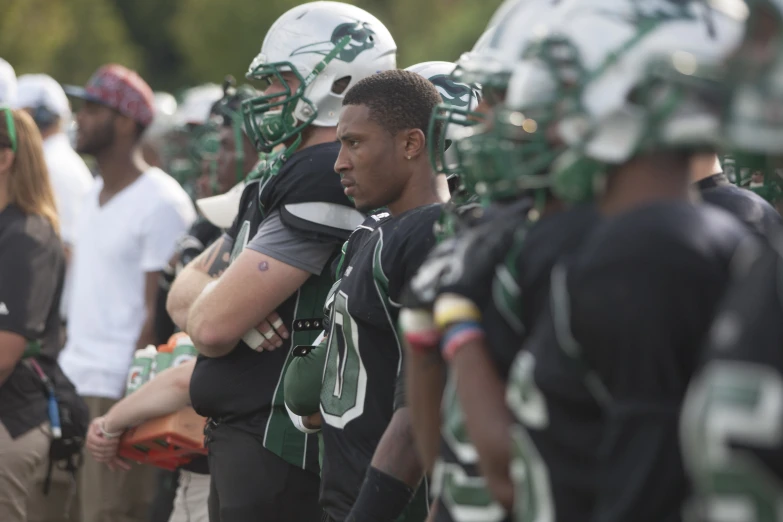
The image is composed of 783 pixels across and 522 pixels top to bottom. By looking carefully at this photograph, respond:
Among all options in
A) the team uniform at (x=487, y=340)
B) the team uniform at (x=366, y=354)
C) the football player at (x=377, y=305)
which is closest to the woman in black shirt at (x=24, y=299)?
the football player at (x=377, y=305)

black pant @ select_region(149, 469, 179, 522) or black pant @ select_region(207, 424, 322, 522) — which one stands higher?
black pant @ select_region(207, 424, 322, 522)

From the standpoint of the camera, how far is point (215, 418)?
15.4ft

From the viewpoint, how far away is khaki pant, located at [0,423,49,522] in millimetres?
5398

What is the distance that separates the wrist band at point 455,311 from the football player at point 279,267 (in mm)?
1839

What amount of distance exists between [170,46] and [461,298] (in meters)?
37.7

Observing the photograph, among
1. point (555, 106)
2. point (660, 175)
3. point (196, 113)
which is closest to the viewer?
point (660, 175)

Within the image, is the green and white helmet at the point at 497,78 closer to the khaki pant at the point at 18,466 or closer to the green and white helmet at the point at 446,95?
the green and white helmet at the point at 446,95

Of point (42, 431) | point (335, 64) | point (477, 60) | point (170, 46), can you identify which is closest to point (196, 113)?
point (42, 431)

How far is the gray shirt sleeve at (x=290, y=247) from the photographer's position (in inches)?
169

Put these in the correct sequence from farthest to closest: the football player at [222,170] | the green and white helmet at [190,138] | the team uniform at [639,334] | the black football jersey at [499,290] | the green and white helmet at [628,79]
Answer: the green and white helmet at [190,138] → the football player at [222,170] → the black football jersey at [499,290] → the green and white helmet at [628,79] → the team uniform at [639,334]

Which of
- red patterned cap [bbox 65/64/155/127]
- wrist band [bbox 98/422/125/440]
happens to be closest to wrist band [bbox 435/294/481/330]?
wrist band [bbox 98/422/125/440]

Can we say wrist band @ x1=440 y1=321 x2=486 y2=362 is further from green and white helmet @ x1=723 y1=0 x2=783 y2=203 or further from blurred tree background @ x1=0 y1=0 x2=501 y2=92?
blurred tree background @ x1=0 y1=0 x2=501 y2=92

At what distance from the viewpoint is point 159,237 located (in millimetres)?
7211

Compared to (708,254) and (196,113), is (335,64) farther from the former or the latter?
(196,113)
